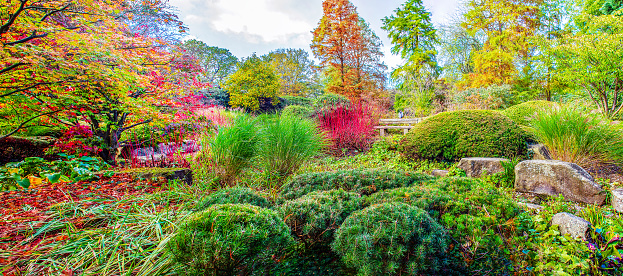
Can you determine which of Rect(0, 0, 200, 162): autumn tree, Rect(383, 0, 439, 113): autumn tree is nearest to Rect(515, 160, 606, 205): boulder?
Rect(0, 0, 200, 162): autumn tree

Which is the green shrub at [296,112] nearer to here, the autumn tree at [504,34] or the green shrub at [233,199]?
the green shrub at [233,199]

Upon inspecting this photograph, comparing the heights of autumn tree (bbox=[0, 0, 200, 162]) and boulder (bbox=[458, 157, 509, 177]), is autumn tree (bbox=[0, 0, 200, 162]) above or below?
above

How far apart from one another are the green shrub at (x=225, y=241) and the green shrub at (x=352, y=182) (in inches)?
32.2

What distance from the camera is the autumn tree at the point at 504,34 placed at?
42.1 ft

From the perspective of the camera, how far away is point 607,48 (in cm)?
805

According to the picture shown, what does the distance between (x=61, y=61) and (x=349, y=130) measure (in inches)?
193

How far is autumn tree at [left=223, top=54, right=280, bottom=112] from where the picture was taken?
14.6 meters

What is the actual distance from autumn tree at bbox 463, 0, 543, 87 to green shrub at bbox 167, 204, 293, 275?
16174 mm

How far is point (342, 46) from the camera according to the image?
15.0m

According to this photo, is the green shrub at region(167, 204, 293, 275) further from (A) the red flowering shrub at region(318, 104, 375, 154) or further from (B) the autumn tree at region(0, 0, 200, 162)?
(A) the red flowering shrub at region(318, 104, 375, 154)

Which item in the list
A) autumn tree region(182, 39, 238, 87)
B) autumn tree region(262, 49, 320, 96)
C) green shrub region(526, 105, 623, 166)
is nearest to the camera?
green shrub region(526, 105, 623, 166)

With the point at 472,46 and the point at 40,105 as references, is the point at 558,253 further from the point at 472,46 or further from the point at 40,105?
the point at 472,46

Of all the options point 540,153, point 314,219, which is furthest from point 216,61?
point 314,219

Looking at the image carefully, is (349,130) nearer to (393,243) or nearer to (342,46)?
(393,243)
